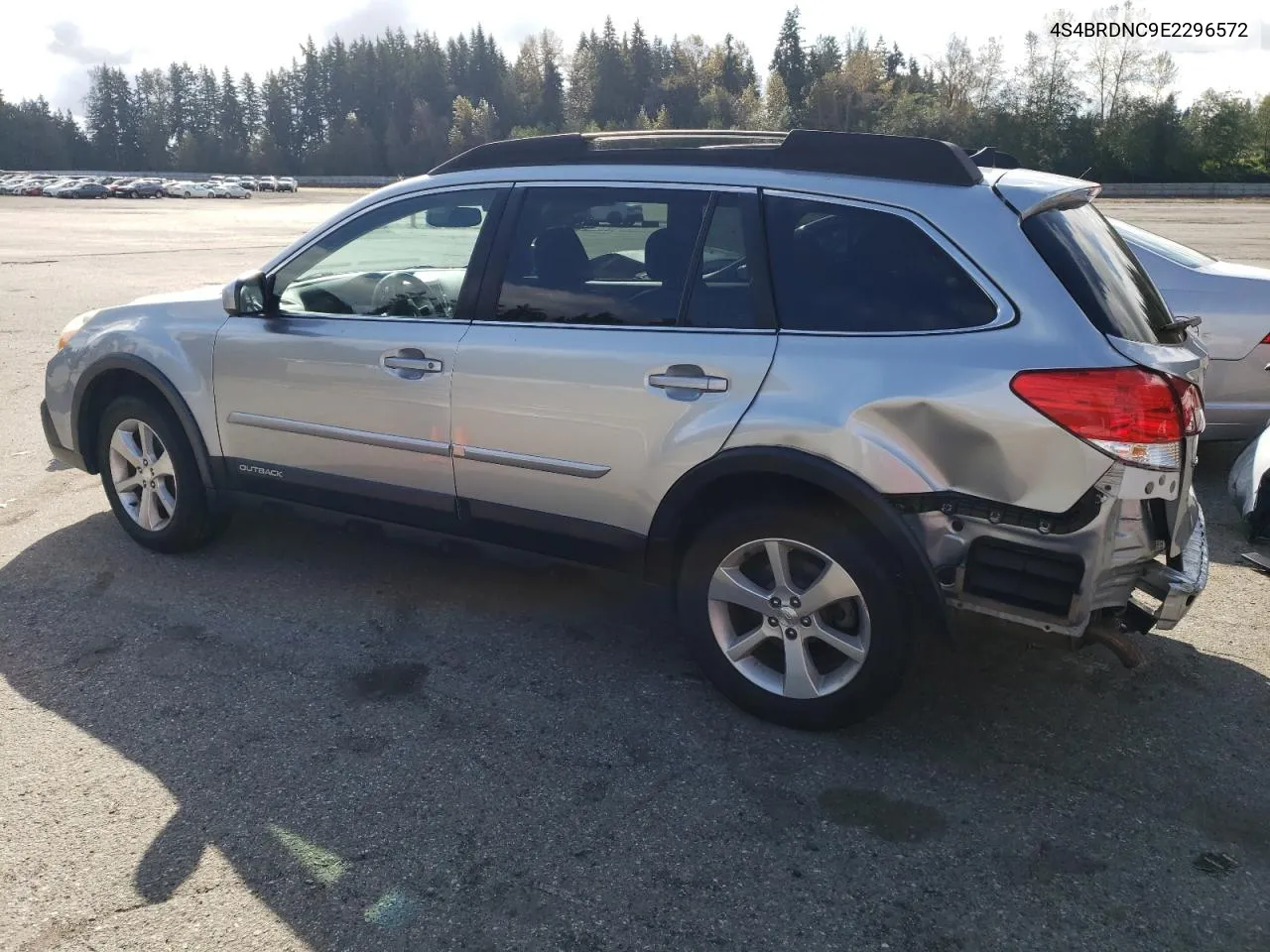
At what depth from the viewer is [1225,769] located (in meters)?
3.22

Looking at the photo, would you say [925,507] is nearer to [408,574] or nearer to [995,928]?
[995,928]

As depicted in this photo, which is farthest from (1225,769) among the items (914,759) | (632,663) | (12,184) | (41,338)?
(12,184)

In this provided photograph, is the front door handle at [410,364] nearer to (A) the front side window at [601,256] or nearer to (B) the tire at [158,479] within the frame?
(A) the front side window at [601,256]

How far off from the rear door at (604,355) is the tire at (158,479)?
1.59 metres

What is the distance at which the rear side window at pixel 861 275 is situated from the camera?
306 centimetres

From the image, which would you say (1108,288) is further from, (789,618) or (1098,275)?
(789,618)

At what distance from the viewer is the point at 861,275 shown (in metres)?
3.21

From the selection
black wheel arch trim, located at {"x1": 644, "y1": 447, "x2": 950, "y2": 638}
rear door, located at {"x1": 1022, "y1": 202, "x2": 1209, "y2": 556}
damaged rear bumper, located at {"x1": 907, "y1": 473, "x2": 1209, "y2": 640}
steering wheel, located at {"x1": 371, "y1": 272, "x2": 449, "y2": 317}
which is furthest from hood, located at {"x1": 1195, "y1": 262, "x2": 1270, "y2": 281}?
steering wheel, located at {"x1": 371, "y1": 272, "x2": 449, "y2": 317}

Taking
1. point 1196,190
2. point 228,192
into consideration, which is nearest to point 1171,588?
point 1196,190

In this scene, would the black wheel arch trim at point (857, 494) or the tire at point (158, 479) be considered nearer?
the black wheel arch trim at point (857, 494)

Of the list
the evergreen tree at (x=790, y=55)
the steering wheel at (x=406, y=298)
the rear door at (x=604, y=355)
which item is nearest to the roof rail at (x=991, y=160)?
the rear door at (x=604, y=355)

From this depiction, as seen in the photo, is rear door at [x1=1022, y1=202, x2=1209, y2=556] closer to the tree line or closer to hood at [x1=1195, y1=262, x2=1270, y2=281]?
hood at [x1=1195, y1=262, x2=1270, y2=281]

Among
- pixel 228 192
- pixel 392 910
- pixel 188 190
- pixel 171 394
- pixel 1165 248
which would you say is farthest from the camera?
pixel 188 190

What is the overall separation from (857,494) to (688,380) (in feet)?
2.20
